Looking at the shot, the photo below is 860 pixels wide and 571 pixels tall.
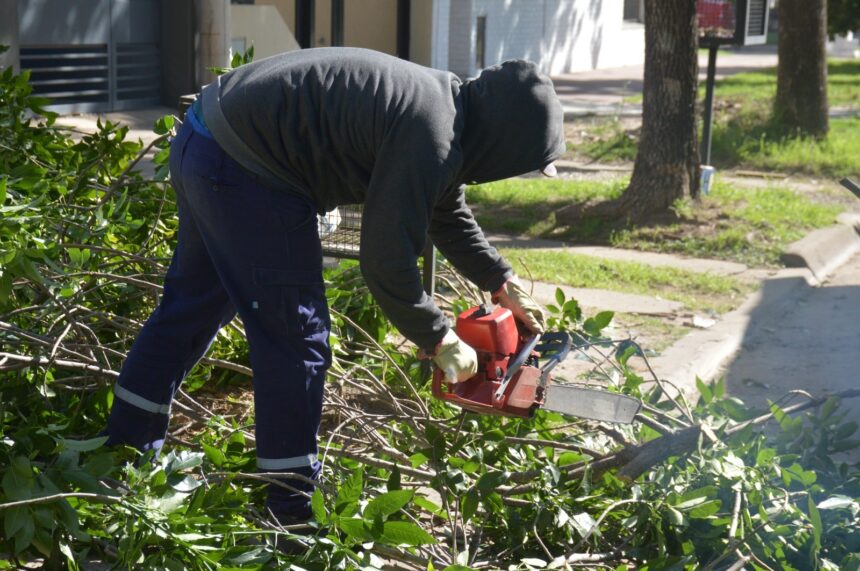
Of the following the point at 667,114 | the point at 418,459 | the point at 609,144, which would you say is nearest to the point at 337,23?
the point at 609,144

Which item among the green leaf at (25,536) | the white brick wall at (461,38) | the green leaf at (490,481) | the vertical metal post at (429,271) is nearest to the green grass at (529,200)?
the vertical metal post at (429,271)

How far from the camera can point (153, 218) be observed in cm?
471

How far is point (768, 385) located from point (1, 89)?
13.3 feet

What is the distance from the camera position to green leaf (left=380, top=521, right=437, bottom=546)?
266 centimetres

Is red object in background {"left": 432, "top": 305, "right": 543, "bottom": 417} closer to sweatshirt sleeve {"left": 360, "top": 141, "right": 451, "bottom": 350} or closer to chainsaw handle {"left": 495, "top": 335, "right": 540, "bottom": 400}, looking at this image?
chainsaw handle {"left": 495, "top": 335, "right": 540, "bottom": 400}

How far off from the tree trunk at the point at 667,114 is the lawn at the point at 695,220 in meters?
0.21

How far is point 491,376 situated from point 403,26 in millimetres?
15203

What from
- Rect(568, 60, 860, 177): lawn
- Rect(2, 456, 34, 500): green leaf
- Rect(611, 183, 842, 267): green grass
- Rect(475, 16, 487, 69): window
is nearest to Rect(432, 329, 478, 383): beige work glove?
Rect(2, 456, 34, 500): green leaf

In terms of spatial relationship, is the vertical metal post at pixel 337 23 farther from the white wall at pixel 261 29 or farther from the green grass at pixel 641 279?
the green grass at pixel 641 279

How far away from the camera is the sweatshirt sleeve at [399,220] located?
2791 millimetres

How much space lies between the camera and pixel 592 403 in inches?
129

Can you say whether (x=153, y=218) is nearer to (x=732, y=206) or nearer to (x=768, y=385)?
(x=768, y=385)

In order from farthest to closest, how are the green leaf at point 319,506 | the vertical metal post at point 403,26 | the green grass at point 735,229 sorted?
the vertical metal post at point 403,26 < the green grass at point 735,229 < the green leaf at point 319,506

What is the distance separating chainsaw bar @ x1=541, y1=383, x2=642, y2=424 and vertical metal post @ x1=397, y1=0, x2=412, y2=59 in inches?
585
